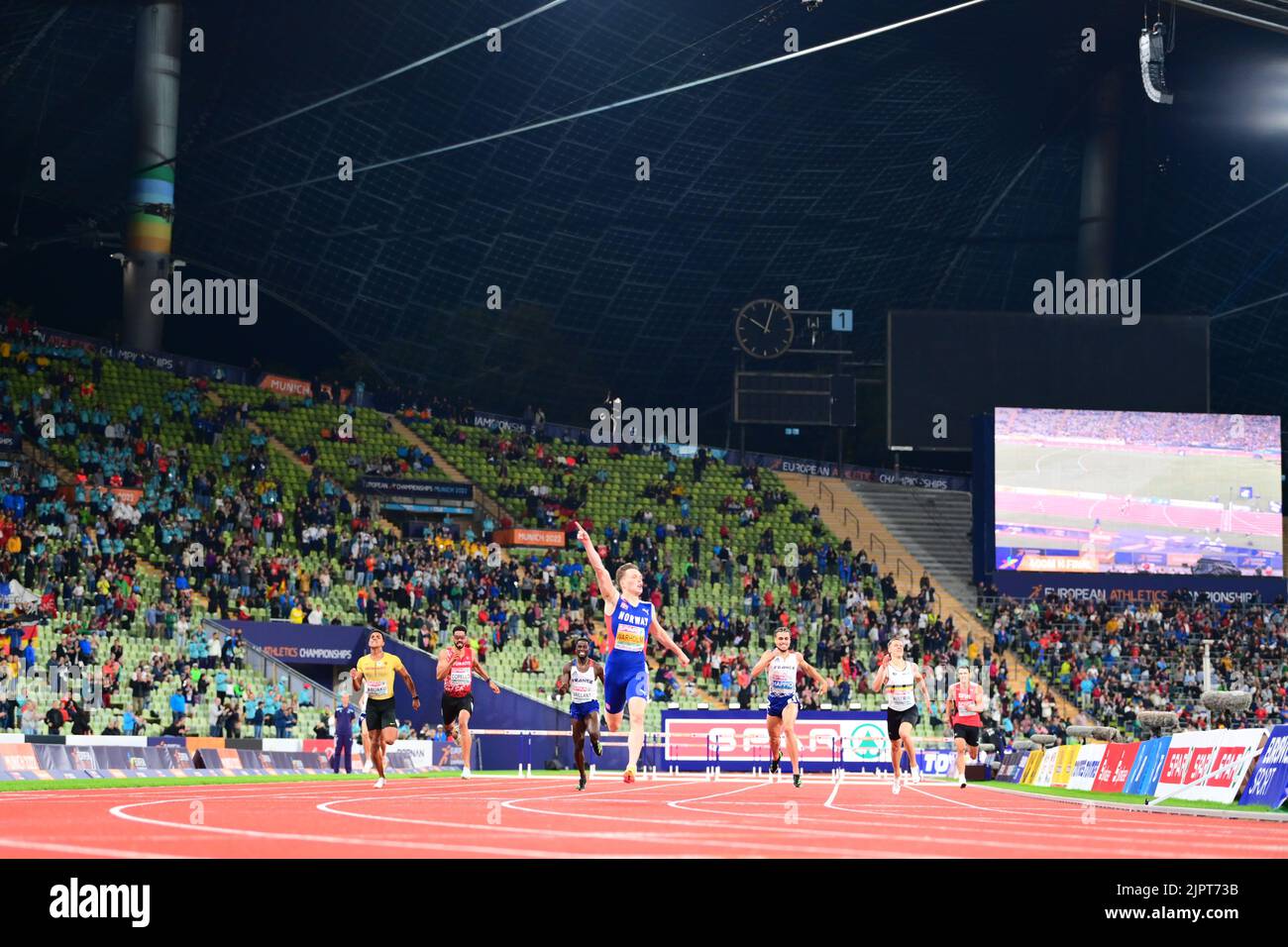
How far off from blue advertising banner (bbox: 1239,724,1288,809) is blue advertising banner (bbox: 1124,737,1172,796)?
3.20 meters

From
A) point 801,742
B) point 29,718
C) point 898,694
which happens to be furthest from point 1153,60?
point 29,718

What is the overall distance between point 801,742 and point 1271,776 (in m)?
27.5

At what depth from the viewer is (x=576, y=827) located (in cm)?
1231

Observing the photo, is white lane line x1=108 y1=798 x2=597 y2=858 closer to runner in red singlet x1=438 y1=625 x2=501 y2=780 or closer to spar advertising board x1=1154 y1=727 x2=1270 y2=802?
runner in red singlet x1=438 y1=625 x2=501 y2=780

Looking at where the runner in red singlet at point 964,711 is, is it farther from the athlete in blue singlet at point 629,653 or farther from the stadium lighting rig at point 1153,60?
the stadium lighting rig at point 1153,60

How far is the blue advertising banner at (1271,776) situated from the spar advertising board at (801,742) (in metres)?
25.5

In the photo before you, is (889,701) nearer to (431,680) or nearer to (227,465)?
(431,680)

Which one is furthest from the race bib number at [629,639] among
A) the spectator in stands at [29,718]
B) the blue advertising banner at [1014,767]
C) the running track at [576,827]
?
the spectator in stands at [29,718]

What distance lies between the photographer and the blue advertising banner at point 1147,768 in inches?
869

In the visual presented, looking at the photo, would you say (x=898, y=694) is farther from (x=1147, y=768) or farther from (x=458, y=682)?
(x=458, y=682)

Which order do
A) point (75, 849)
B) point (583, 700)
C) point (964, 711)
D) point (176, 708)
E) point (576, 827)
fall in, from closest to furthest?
point (75, 849), point (576, 827), point (583, 700), point (964, 711), point (176, 708)
